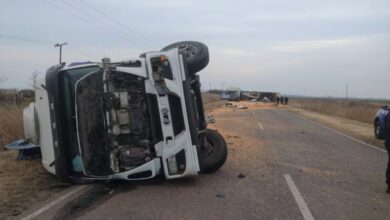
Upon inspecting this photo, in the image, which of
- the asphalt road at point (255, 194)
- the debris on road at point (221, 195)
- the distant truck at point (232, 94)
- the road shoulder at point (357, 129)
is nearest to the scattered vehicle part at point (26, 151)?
the asphalt road at point (255, 194)

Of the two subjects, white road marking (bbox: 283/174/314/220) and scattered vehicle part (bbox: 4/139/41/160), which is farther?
scattered vehicle part (bbox: 4/139/41/160)

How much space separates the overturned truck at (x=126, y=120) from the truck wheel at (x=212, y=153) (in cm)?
109

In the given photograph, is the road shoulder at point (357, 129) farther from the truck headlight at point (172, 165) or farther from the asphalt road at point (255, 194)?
the truck headlight at point (172, 165)

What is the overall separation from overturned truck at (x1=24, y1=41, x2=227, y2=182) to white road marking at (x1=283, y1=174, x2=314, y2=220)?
156cm

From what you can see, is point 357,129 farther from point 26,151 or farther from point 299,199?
point 299,199

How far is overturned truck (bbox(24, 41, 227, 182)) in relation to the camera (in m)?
7.79

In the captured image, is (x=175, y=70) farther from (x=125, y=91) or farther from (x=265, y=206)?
(x=265, y=206)

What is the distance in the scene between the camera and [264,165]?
33.9ft

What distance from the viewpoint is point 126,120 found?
7.85 metres

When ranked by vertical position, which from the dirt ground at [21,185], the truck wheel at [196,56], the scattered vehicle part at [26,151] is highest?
the truck wheel at [196,56]

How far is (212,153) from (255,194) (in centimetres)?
201

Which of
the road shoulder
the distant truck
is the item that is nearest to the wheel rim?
the road shoulder

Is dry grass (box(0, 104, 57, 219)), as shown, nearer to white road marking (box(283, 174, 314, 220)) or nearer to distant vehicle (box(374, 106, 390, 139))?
white road marking (box(283, 174, 314, 220))

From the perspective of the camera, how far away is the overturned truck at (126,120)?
7.79m
